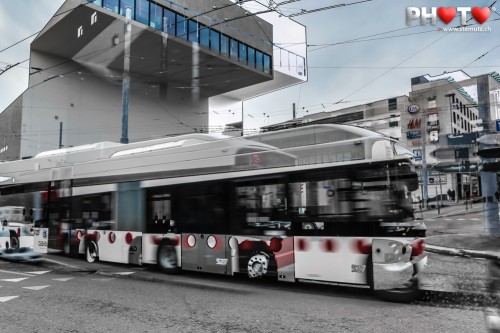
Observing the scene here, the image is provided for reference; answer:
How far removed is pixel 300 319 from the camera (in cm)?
564

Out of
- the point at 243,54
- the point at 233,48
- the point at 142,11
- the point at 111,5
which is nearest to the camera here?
the point at 111,5

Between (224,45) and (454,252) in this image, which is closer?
(454,252)

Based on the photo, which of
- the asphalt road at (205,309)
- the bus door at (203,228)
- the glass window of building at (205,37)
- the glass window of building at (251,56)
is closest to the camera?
the asphalt road at (205,309)

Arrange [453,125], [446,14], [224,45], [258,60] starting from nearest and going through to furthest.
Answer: [446,14] → [224,45] → [258,60] → [453,125]

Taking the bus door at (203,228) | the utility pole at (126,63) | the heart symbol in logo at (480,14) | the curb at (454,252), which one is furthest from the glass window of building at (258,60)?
the bus door at (203,228)

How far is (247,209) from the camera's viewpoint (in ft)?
27.9

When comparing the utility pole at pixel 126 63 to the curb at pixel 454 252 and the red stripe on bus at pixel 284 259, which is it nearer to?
the red stripe on bus at pixel 284 259

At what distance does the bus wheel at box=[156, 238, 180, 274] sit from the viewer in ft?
32.3

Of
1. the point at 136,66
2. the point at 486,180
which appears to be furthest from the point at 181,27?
the point at 486,180

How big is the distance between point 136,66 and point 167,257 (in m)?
18.8

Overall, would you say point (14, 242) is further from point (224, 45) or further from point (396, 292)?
point (224, 45)

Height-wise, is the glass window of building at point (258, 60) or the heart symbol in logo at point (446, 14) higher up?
the glass window of building at point (258, 60)

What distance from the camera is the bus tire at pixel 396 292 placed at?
6.65 meters

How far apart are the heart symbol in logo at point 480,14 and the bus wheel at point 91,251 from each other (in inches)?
532
